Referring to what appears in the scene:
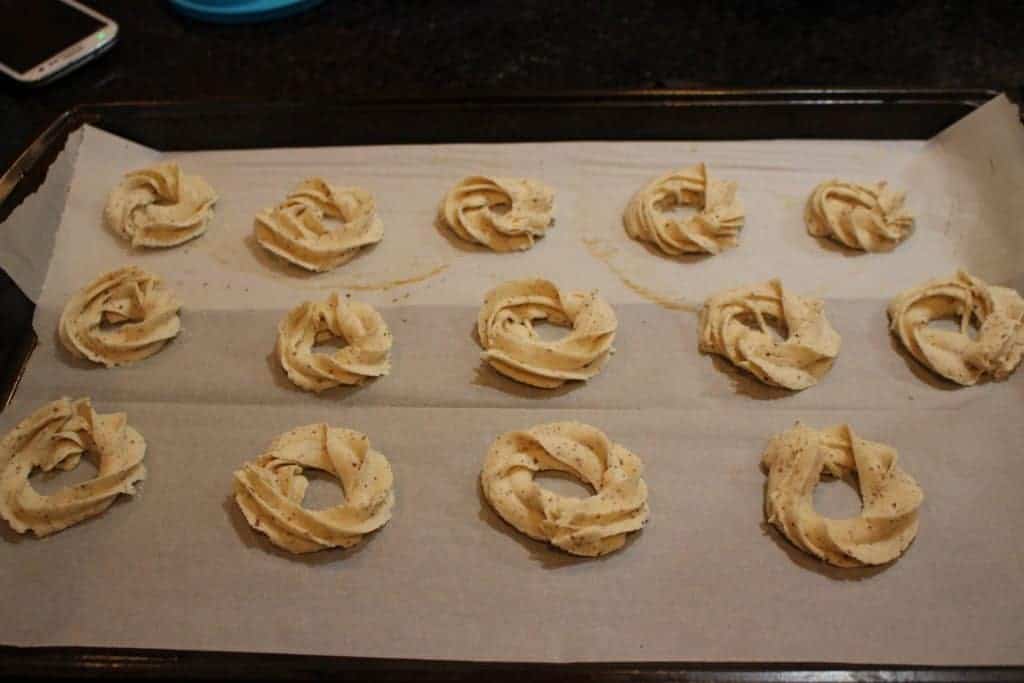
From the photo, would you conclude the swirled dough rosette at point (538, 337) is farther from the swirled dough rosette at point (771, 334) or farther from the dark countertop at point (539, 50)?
the dark countertop at point (539, 50)

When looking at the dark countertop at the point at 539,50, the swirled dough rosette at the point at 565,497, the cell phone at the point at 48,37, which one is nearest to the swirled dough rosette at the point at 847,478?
the swirled dough rosette at the point at 565,497

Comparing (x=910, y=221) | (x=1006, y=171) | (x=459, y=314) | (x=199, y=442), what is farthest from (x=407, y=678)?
(x=1006, y=171)

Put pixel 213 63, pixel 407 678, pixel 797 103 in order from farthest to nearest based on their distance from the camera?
pixel 213 63, pixel 797 103, pixel 407 678

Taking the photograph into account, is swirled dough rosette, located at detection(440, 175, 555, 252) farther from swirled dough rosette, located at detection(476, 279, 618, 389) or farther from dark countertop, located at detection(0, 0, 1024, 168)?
dark countertop, located at detection(0, 0, 1024, 168)

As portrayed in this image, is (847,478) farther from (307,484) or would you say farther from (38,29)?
(38,29)

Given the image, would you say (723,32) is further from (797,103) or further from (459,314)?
(459,314)

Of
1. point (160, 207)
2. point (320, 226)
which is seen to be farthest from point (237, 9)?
point (320, 226)
